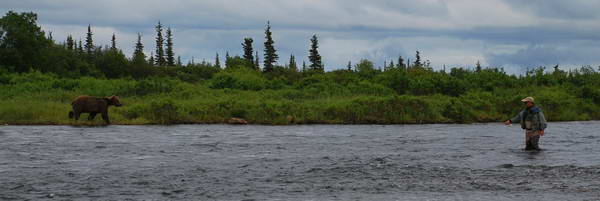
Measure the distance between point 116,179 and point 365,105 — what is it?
87.4 ft

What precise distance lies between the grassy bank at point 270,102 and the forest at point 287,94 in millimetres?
58

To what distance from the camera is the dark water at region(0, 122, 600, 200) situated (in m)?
16.0

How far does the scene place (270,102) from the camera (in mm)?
43625

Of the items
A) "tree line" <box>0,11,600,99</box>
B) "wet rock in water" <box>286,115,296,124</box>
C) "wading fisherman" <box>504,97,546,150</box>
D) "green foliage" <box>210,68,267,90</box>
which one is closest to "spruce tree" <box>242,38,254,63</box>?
"tree line" <box>0,11,600,99</box>

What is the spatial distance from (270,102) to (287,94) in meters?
7.75

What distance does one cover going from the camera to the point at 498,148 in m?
25.6

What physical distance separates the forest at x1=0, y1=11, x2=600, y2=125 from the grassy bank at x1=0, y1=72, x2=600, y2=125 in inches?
2.3

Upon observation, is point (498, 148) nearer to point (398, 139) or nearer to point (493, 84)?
point (398, 139)

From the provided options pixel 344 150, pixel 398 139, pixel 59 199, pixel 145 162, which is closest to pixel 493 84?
pixel 398 139

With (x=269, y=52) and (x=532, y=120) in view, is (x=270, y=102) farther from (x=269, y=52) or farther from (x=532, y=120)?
(x=269, y=52)

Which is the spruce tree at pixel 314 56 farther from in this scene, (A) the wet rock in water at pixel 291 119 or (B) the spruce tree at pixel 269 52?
→ (A) the wet rock in water at pixel 291 119

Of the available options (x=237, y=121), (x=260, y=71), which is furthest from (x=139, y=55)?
(x=237, y=121)

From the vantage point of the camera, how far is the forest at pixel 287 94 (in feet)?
133

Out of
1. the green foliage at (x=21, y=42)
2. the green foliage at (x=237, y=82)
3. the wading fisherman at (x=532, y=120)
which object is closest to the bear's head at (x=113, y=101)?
the green foliage at (x=237, y=82)
